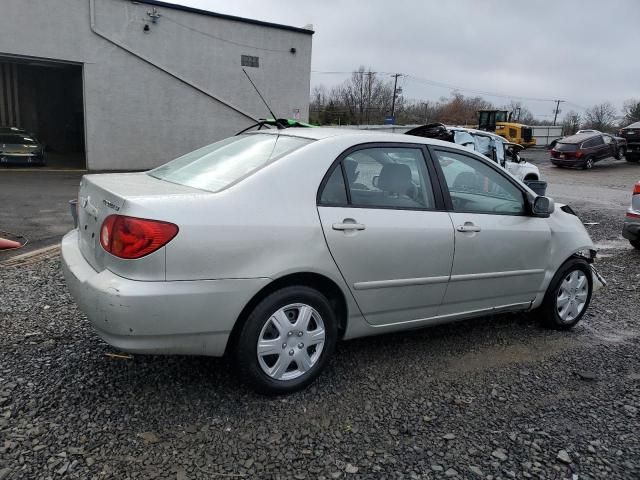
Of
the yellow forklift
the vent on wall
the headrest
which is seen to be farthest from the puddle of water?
the yellow forklift

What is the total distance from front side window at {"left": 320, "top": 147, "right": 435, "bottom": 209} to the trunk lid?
906mm

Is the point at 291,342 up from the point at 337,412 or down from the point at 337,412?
up

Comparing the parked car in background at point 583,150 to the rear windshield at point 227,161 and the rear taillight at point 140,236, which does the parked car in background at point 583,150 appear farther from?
the rear taillight at point 140,236

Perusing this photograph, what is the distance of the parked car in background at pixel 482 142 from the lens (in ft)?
37.4

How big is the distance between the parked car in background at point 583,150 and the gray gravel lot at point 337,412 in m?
24.6

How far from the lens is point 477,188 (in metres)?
4.04

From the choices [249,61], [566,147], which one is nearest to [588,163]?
[566,147]

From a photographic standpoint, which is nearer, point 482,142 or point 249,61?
point 482,142

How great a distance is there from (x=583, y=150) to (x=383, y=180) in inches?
1038

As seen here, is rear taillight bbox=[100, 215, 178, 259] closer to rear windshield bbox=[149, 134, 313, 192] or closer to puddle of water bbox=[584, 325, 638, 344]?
rear windshield bbox=[149, 134, 313, 192]

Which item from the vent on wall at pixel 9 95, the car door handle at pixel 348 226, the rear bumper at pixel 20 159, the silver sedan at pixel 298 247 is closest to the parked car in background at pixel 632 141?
the silver sedan at pixel 298 247

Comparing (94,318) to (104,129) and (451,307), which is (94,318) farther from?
(104,129)

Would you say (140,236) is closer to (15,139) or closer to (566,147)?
(15,139)

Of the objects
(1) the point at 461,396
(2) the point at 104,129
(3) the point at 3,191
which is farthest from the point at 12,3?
(1) the point at 461,396
